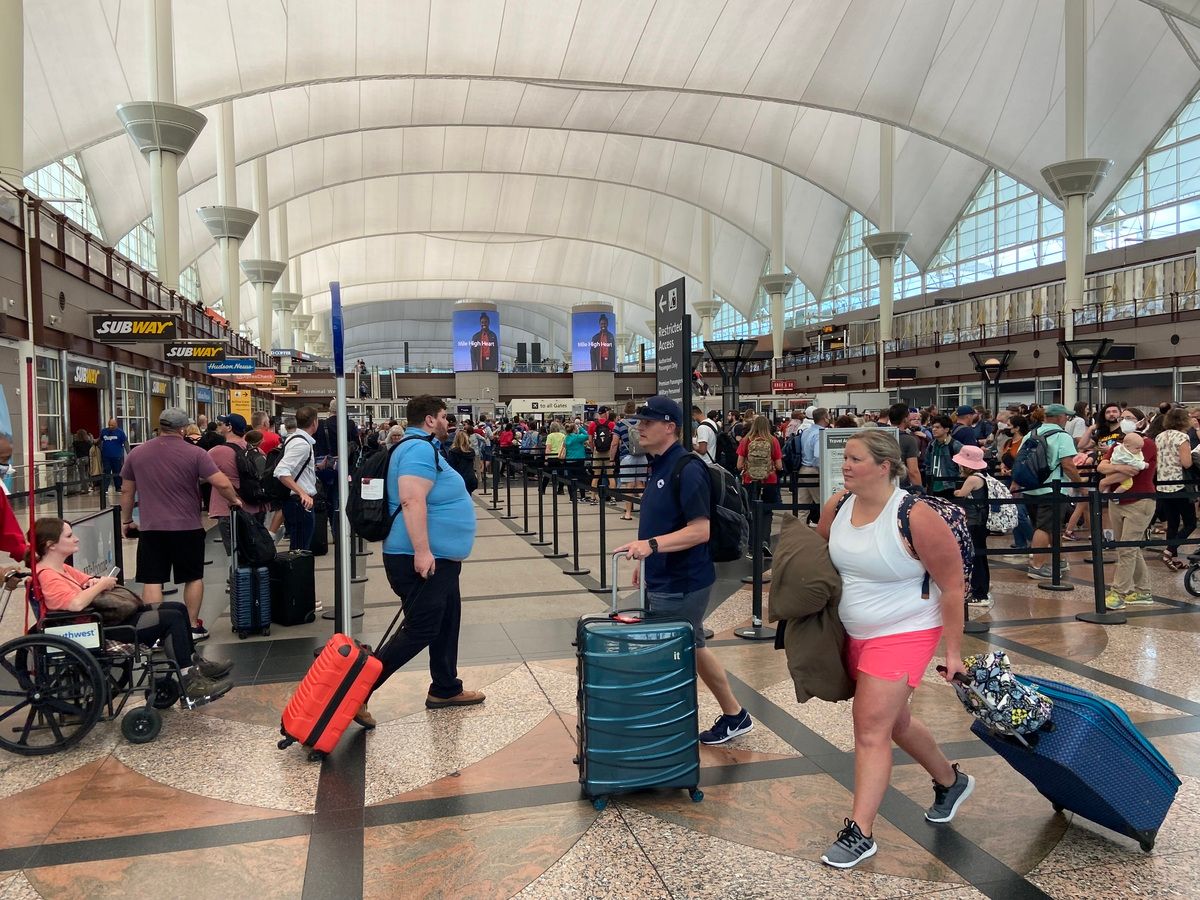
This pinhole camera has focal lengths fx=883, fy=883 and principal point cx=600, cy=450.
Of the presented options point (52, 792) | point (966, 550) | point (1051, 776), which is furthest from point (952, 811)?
point (52, 792)

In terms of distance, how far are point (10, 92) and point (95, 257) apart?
163 inches

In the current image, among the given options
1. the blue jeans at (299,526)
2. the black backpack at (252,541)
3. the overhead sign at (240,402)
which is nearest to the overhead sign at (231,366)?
the overhead sign at (240,402)

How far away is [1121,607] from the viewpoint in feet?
24.2

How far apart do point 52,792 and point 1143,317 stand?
2954 centimetres

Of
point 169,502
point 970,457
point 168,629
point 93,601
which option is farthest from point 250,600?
point 970,457

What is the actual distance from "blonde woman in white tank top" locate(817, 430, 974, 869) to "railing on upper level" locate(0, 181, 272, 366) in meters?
14.6

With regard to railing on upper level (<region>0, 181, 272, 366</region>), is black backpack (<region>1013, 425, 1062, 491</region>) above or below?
below

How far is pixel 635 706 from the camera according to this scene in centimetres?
372

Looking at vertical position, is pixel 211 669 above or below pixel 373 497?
below

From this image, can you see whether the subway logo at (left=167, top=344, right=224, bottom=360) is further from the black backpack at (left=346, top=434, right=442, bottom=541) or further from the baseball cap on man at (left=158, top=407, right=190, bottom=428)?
the black backpack at (left=346, top=434, right=442, bottom=541)

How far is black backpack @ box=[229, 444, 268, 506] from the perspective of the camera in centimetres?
810

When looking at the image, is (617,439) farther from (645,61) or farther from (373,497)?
(645,61)

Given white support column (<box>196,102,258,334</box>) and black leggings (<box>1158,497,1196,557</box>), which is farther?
white support column (<box>196,102,258,334</box>)

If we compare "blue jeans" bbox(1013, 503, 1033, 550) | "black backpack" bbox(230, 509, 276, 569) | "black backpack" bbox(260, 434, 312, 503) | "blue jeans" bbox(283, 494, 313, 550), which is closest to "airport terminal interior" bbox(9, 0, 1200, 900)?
"blue jeans" bbox(1013, 503, 1033, 550)
